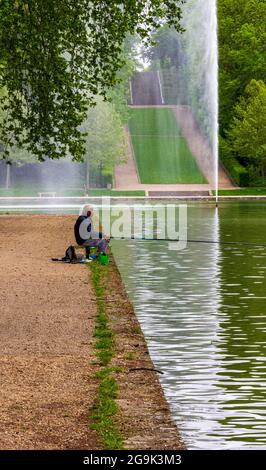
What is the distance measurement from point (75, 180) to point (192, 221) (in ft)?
144

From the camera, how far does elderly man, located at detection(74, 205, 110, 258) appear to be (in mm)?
27719

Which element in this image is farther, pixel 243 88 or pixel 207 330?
pixel 243 88

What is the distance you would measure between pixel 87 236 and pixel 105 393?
1608 cm

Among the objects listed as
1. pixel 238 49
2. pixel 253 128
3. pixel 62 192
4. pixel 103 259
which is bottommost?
pixel 62 192

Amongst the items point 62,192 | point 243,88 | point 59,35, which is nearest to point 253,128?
point 62,192

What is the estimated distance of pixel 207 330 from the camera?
57.0ft

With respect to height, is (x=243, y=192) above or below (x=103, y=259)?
below

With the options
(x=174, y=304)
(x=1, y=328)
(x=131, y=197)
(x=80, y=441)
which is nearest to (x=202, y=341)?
(x=1, y=328)

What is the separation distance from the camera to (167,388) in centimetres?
1305

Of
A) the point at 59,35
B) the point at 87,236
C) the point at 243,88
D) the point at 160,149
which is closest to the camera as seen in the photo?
the point at 87,236

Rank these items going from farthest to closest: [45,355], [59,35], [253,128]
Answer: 1. [253,128]
2. [59,35]
3. [45,355]

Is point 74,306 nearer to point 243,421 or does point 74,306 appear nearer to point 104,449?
point 243,421

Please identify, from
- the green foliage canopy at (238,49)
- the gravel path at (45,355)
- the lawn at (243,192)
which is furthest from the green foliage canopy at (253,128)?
the gravel path at (45,355)

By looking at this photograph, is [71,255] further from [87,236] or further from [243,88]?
[243,88]
